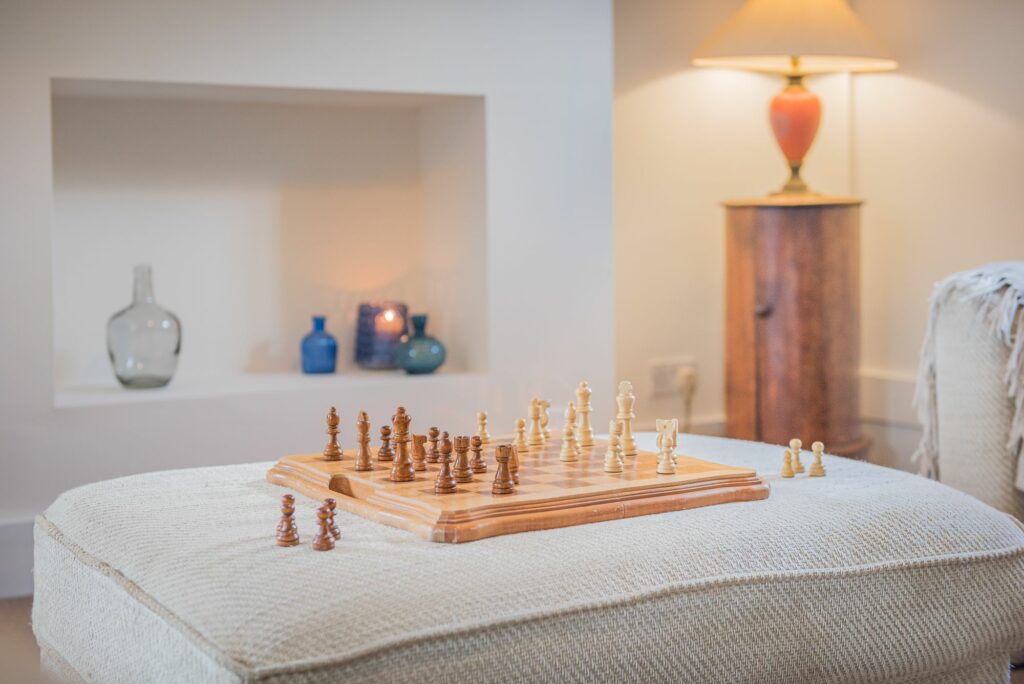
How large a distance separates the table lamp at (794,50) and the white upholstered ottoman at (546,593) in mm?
1888

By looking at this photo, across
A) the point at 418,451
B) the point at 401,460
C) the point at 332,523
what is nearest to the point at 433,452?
the point at 418,451

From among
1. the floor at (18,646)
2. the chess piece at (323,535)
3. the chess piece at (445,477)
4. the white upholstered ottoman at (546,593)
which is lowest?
the floor at (18,646)

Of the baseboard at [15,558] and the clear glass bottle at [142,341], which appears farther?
the clear glass bottle at [142,341]

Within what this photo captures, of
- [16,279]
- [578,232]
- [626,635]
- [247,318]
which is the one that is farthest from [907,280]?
[626,635]

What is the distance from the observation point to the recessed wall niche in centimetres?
315

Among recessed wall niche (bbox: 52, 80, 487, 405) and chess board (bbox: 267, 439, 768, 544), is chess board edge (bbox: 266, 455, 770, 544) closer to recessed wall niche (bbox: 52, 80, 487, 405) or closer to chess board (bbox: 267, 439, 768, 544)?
chess board (bbox: 267, 439, 768, 544)

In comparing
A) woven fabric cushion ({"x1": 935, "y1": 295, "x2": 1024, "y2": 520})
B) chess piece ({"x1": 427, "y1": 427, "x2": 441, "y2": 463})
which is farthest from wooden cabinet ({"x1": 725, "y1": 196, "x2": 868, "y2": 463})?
chess piece ({"x1": 427, "y1": 427, "x2": 441, "y2": 463})

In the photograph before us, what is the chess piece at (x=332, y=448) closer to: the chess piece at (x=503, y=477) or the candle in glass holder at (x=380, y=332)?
the chess piece at (x=503, y=477)

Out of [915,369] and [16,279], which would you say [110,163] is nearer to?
[16,279]

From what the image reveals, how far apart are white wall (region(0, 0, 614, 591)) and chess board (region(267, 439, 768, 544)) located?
1097 mm

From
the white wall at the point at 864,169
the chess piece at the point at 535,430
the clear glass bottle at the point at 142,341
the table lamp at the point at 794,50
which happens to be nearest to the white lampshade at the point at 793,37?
the table lamp at the point at 794,50

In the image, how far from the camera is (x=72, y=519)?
1.72 metres

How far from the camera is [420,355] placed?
323 cm

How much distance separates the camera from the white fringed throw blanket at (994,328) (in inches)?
88.1
